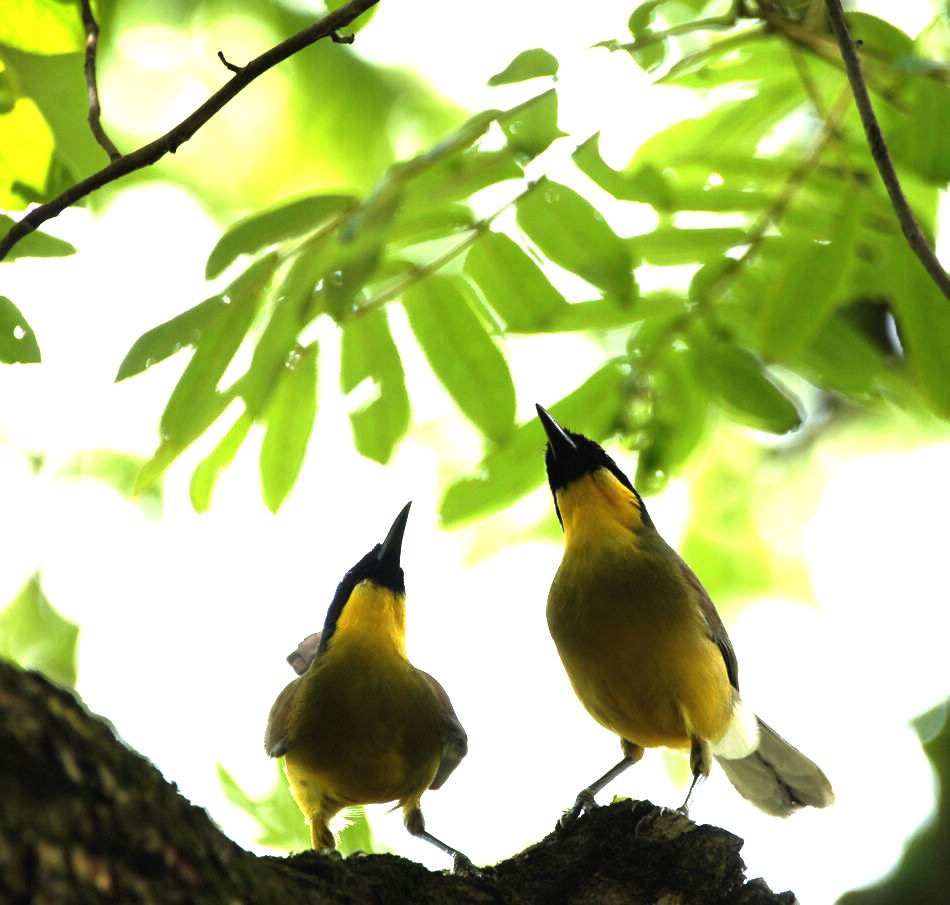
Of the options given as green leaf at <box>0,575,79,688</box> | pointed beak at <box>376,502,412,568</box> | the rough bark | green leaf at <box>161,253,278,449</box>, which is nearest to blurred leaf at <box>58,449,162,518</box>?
green leaf at <box>0,575,79,688</box>

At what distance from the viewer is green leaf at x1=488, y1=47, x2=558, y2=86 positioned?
10.4 feet

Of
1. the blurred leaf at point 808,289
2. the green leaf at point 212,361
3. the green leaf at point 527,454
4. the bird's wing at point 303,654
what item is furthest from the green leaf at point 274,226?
the bird's wing at point 303,654

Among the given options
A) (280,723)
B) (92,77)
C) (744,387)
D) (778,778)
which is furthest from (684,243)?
(778,778)

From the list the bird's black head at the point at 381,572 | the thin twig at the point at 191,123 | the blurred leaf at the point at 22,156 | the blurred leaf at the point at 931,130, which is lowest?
the blurred leaf at the point at 931,130

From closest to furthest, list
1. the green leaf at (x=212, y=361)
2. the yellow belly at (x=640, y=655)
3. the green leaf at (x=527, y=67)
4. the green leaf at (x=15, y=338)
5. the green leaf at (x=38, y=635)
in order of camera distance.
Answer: the green leaf at (x=15, y=338) < the green leaf at (x=527, y=67) < the green leaf at (x=212, y=361) < the yellow belly at (x=640, y=655) < the green leaf at (x=38, y=635)

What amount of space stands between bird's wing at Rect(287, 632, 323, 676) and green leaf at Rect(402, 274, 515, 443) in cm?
283

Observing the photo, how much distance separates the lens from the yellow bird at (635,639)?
15.3 ft

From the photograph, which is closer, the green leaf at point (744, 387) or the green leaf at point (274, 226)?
the green leaf at point (274, 226)

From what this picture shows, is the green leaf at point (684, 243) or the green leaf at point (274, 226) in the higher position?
the green leaf at point (274, 226)

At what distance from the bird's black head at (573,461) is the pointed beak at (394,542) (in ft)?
2.66

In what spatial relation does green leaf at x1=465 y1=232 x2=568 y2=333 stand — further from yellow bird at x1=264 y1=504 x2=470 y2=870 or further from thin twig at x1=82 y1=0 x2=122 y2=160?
yellow bird at x1=264 y1=504 x2=470 y2=870

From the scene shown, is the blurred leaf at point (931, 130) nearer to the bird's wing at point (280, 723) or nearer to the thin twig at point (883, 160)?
the thin twig at point (883, 160)

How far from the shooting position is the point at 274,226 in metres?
3.46

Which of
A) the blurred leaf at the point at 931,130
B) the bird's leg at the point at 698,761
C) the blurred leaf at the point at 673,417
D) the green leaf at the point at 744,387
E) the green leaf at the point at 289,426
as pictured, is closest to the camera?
the blurred leaf at the point at 931,130
